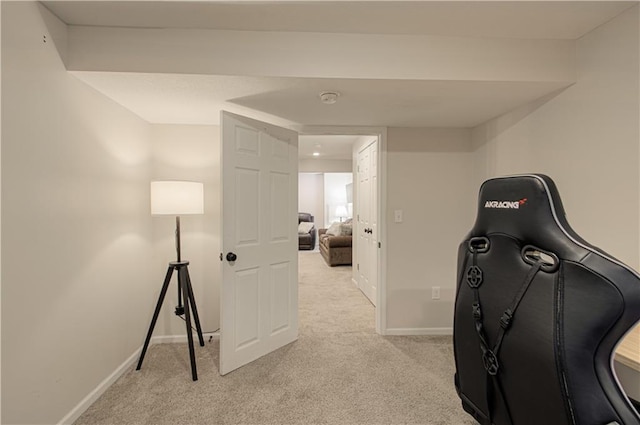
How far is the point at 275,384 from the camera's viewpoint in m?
2.13

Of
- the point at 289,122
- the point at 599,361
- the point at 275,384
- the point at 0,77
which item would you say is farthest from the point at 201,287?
the point at 599,361

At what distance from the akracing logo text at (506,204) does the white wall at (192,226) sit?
7.70ft

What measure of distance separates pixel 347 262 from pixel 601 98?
15.8 ft

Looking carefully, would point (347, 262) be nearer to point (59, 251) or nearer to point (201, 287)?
point (201, 287)

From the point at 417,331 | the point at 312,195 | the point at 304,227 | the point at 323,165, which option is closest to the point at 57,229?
the point at 417,331

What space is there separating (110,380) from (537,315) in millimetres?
2565

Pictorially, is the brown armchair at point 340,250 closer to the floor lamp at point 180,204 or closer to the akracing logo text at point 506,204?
the floor lamp at point 180,204

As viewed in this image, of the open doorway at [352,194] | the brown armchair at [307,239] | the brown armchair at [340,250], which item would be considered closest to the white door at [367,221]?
the open doorway at [352,194]

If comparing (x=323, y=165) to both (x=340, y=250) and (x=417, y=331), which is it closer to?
(x=340, y=250)

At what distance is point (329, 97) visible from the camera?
2064 millimetres

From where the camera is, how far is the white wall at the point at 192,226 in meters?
2.73

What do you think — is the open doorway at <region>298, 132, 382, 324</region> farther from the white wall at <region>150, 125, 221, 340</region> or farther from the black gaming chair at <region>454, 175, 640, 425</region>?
the black gaming chair at <region>454, 175, 640, 425</region>

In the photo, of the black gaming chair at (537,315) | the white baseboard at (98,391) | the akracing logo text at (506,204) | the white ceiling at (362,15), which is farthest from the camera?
the white baseboard at (98,391)

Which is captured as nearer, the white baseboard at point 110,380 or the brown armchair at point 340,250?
the white baseboard at point 110,380
